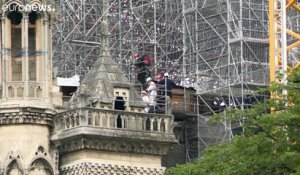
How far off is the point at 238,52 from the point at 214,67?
1.56 metres

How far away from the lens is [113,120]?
78938 mm

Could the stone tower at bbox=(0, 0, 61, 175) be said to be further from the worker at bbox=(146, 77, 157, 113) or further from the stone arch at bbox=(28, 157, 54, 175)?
the worker at bbox=(146, 77, 157, 113)

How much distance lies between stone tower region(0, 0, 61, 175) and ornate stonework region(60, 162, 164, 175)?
0.80 meters


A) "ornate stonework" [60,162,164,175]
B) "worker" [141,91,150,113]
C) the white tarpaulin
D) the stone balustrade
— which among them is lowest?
"ornate stonework" [60,162,164,175]

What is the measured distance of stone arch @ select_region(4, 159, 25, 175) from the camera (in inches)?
3071

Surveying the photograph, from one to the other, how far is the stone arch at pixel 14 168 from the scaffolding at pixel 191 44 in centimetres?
1934

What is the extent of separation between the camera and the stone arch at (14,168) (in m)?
78.0

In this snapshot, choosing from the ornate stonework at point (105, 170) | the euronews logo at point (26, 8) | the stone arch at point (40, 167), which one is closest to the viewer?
the ornate stonework at point (105, 170)

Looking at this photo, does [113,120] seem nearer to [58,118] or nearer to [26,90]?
[58,118]

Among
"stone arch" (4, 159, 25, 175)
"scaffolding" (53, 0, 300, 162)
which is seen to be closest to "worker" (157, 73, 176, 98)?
"scaffolding" (53, 0, 300, 162)

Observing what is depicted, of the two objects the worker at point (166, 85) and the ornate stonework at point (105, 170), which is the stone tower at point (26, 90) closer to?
the ornate stonework at point (105, 170)

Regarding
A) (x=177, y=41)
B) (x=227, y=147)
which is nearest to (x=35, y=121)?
(x=227, y=147)

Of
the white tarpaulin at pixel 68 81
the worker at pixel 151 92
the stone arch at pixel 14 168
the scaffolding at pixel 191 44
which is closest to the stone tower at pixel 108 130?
the stone arch at pixel 14 168

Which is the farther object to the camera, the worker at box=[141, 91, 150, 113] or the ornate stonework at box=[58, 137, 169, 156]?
the worker at box=[141, 91, 150, 113]
